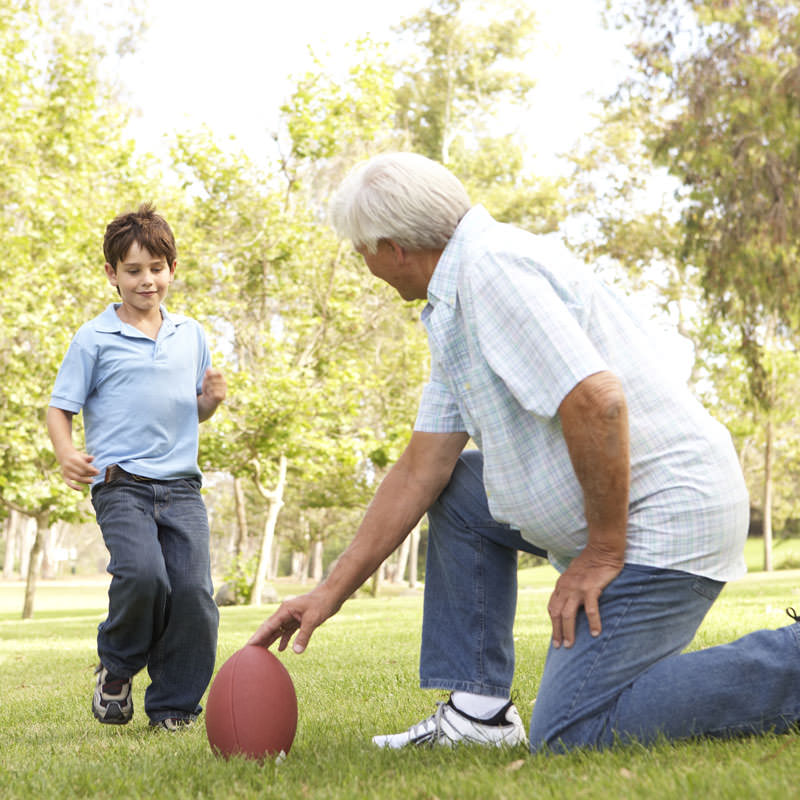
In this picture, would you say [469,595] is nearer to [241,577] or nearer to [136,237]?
[136,237]

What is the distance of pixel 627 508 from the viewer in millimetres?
2881

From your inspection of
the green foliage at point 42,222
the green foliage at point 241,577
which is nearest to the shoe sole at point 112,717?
the green foliage at point 42,222

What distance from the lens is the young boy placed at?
4234 mm

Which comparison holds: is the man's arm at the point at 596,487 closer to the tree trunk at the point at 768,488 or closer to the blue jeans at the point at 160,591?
the blue jeans at the point at 160,591

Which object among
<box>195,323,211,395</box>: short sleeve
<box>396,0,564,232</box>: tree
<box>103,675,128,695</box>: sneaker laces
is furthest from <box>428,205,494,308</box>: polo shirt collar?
<box>396,0,564,232</box>: tree

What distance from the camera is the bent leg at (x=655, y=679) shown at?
2881 millimetres

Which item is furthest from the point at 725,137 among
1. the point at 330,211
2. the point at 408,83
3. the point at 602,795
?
the point at 408,83

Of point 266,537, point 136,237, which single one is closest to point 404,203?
point 136,237

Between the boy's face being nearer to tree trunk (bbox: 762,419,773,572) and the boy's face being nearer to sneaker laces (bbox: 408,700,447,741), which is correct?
sneaker laces (bbox: 408,700,447,741)

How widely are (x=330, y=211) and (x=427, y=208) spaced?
1.30 ft

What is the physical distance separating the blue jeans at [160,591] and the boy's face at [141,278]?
832 millimetres

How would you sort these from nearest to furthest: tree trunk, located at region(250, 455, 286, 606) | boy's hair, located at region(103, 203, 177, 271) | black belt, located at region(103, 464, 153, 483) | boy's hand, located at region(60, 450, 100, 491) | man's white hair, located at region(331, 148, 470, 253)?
man's white hair, located at region(331, 148, 470, 253) < boy's hand, located at region(60, 450, 100, 491) < black belt, located at region(103, 464, 153, 483) < boy's hair, located at region(103, 203, 177, 271) < tree trunk, located at region(250, 455, 286, 606)

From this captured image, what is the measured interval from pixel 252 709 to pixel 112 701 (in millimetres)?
1222

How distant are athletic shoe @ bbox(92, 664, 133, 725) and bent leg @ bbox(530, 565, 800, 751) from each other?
6.39 ft
